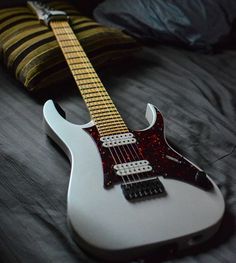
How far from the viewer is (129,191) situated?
827mm

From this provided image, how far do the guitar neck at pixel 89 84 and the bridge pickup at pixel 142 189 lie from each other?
193 mm

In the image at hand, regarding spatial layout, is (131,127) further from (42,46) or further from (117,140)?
(42,46)

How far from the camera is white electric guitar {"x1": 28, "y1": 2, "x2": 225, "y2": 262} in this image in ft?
2.47

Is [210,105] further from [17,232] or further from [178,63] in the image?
[17,232]

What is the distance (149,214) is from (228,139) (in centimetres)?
42

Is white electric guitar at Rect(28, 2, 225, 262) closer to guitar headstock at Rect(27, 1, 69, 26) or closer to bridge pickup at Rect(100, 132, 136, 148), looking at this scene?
bridge pickup at Rect(100, 132, 136, 148)

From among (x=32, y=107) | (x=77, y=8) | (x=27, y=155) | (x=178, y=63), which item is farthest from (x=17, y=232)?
(x=77, y=8)

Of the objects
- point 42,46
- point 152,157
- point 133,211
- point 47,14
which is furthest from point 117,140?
point 47,14

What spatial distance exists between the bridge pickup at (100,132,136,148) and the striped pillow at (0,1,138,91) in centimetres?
38

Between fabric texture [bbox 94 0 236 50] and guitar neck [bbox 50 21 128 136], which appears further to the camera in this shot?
fabric texture [bbox 94 0 236 50]

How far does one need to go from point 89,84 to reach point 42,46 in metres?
0.22

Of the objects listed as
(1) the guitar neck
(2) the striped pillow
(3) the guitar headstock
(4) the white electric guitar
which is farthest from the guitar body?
(3) the guitar headstock

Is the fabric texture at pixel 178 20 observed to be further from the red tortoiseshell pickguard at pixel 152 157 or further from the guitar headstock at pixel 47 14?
the red tortoiseshell pickguard at pixel 152 157

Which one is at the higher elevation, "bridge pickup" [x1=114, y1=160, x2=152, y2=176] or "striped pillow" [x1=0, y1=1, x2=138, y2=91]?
"striped pillow" [x1=0, y1=1, x2=138, y2=91]
